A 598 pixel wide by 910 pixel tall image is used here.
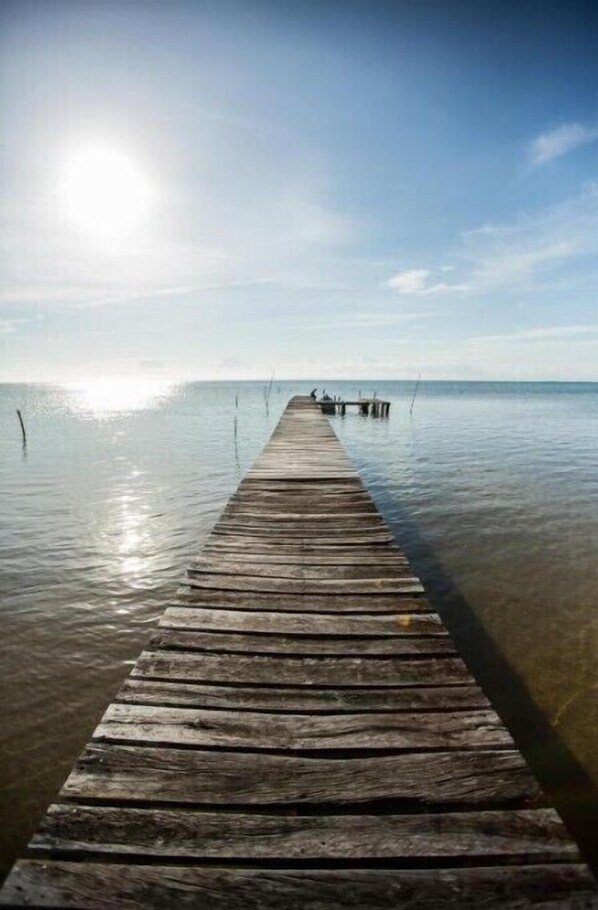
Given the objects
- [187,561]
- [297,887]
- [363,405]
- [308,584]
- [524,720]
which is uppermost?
[363,405]

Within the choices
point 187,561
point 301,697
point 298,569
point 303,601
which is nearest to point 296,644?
point 301,697

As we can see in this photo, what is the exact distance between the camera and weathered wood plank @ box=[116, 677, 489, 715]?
312cm

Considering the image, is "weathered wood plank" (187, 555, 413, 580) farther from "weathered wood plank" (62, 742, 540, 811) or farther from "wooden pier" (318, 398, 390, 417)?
"wooden pier" (318, 398, 390, 417)

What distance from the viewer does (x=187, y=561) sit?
31.2 feet

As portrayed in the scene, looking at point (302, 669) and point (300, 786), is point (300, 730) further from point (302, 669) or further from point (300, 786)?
point (302, 669)

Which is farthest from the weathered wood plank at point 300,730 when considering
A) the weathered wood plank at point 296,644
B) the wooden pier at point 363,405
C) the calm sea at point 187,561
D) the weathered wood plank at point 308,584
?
the wooden pier at point 363,405

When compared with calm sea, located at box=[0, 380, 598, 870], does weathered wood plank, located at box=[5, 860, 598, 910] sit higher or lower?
higher

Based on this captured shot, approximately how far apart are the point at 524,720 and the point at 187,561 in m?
6.74

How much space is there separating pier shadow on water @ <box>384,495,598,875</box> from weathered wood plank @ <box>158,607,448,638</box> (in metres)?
2.10

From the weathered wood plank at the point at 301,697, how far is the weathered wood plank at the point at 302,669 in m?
0.07

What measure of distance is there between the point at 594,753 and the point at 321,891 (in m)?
4.33

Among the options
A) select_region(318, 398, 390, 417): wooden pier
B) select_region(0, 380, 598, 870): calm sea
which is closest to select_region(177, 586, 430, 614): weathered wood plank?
select_region(0, 380, 598, 870): calm sea

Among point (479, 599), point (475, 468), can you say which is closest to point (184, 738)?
point (479, 599)

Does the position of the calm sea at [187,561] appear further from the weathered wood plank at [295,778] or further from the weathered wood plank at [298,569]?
the weathered wood plank at [295,778]
